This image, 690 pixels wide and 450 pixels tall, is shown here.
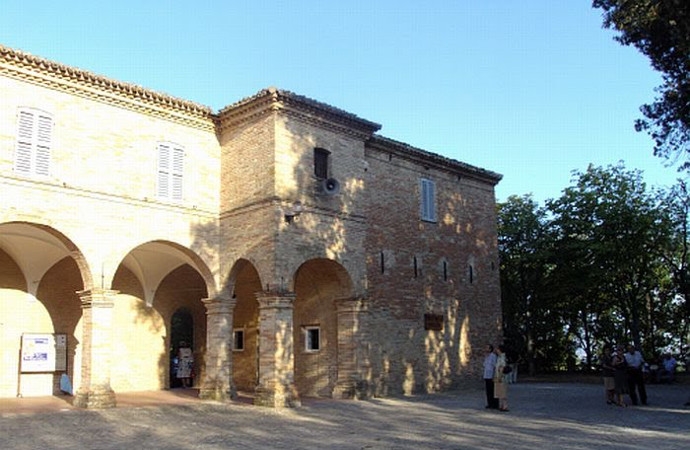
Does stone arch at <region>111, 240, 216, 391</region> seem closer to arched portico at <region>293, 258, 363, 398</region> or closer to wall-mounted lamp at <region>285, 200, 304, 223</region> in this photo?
arched portico at <region>293, 258, 363, 398</region>

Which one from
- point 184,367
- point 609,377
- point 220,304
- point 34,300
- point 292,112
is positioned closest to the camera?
point 609,377

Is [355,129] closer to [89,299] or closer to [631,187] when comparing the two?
[89,299]

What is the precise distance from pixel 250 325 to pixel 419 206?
663 centimetres

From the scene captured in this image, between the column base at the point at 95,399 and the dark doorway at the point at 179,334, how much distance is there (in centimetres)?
642

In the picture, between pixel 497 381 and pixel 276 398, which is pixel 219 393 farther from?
pixel 497 381

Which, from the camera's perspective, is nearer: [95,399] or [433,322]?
[95,399]

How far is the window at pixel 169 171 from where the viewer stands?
17.0 meters

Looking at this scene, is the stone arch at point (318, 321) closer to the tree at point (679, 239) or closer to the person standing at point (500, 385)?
the person standing at point (500, 385)

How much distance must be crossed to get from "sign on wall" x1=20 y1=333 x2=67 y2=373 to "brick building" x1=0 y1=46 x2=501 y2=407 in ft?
0.13

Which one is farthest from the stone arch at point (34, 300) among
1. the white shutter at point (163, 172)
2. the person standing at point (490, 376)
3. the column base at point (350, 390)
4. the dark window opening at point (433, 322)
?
the person standing at point (490, 376)

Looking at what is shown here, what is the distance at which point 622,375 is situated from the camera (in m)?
16.2

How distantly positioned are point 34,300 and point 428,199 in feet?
40.5

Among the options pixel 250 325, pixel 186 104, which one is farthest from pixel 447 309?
pixel 186 104

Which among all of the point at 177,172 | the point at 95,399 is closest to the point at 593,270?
the point at 177,172
